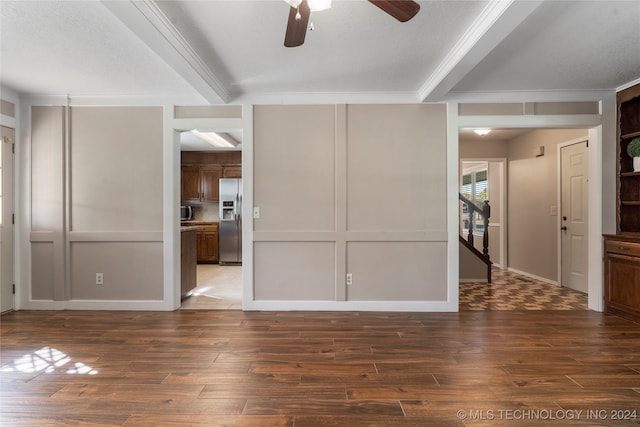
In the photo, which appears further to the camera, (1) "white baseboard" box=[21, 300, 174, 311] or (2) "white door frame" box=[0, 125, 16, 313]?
(1) "white baseboard" box=[21, 300, 174, 311]

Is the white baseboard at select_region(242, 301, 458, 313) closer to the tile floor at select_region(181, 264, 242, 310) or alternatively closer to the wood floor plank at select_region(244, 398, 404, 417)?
the tile floor at select_region(181, 264, 242, 310)

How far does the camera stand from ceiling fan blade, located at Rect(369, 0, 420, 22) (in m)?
1.48

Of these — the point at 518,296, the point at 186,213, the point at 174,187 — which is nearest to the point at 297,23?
the point at 174,187

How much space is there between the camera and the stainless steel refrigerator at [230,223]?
6.76m

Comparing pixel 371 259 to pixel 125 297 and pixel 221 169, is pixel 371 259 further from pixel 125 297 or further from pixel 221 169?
pixel 221 169

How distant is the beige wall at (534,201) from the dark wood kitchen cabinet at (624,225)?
44.2 inches

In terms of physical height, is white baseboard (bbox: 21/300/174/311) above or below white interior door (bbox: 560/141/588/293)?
below

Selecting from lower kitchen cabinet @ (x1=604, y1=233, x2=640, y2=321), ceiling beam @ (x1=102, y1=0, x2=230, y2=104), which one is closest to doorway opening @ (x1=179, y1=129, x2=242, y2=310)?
ceiling beam @ (x1=102, y1=0, x2=230, y2=104)

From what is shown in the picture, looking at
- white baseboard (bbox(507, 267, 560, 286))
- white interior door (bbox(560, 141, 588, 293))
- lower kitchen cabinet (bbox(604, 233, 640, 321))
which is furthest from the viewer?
white baseboard (bbox(507, 267, 560, 286))

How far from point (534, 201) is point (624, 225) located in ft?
6.43

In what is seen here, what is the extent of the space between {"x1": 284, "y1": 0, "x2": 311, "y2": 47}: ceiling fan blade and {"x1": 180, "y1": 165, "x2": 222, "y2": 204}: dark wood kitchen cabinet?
5.57 metres

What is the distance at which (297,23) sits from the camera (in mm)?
1654

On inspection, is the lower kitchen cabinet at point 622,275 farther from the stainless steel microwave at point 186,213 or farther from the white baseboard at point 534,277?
the stainless steel microwave at point 186,213

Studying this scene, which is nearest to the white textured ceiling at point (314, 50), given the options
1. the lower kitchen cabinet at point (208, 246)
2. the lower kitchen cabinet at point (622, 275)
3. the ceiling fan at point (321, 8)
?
the ceiling fan at point (321, 8)
